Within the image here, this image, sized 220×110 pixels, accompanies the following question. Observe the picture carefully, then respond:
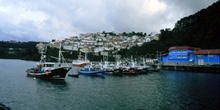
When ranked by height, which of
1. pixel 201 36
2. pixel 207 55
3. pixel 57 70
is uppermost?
pixel 201 36

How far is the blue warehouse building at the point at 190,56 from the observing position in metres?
57.8

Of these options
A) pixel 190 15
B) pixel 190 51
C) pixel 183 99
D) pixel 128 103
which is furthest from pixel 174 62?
pixel 128 103

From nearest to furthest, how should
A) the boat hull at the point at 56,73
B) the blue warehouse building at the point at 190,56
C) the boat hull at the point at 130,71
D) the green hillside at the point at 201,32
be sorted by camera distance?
1. the boat hull at the point at 56,73
2. the boat hull at the point at 130,71
3. the blue warehouse building at the point at 190,56
4. the green hillside at the point at 201,32

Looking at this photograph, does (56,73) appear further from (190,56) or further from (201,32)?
(201,32)

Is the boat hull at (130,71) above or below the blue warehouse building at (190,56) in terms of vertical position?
below

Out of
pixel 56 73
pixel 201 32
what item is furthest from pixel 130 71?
pixel 201 32

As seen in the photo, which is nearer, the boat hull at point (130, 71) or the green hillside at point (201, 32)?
the boat hull at point (130, 71)

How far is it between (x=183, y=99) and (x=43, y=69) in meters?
25.5

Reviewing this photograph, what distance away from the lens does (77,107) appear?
14.7 m

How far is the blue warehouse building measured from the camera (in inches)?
2276

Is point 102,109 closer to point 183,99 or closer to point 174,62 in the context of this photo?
point 183,99

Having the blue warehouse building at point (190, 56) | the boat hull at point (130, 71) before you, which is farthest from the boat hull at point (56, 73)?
the blue warehouse building at point (190, 56)

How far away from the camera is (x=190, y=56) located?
6362cm

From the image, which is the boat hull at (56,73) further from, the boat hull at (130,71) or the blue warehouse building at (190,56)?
the blue warehouse building at (190,56)
